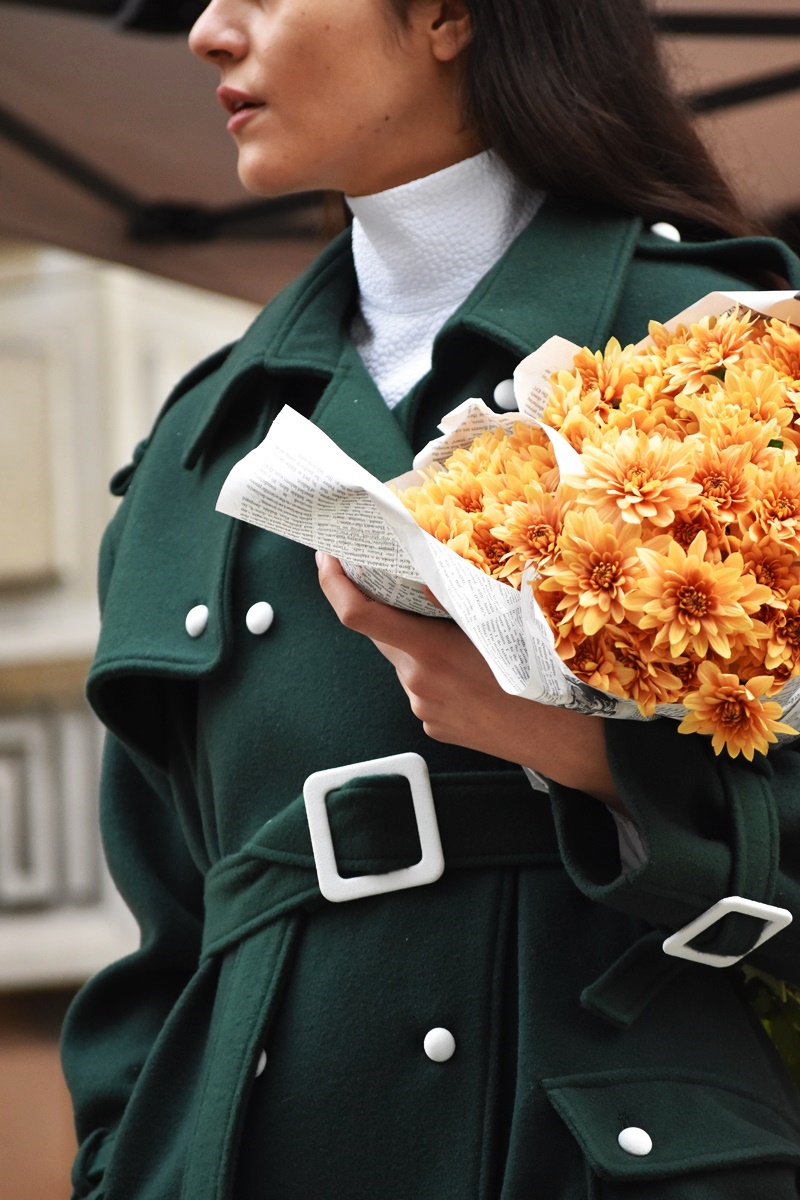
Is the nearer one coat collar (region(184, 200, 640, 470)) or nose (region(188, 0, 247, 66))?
coat collar (region(184, 200, 640, 470))

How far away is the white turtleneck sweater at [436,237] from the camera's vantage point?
141 cm

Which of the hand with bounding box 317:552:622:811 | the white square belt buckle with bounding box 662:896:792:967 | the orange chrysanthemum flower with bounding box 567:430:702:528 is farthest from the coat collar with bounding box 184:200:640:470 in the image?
the white square belt buckle with bounding box 662:896:792:967

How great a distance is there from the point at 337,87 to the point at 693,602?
694 mm

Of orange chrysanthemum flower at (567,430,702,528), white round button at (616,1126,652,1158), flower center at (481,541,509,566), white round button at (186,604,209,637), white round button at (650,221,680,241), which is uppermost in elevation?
orange chrysanthemum flower at (567,430,702,528)

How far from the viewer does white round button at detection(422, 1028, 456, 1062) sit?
1146 millimetres

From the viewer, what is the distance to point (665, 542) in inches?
35.1

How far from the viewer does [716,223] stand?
139cm

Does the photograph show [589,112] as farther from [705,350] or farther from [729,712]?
[729,712]

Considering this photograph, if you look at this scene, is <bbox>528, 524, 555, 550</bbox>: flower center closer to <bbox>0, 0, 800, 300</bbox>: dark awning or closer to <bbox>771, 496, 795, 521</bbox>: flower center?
<bbox>771, 496, 795, 521</bbox>: flower center

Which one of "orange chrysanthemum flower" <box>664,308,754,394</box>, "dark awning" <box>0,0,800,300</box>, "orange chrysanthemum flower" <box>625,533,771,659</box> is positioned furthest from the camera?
"dark awning" <box>0,0,800,300</box>

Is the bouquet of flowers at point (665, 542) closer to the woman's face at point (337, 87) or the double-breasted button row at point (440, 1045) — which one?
the double-breasted button row at point (440, 1045)

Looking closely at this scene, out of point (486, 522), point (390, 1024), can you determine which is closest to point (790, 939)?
point (390, 1024)

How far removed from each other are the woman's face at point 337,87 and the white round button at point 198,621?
39 centimetres

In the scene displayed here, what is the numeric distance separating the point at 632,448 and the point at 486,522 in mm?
100
